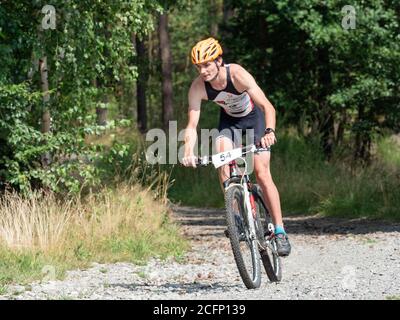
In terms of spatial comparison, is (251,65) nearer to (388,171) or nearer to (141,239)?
(388,171)

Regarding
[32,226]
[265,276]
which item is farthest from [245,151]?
[32,226]

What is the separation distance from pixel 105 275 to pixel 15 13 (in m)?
4.08

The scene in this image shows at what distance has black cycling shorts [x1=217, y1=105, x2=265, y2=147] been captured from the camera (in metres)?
8.93

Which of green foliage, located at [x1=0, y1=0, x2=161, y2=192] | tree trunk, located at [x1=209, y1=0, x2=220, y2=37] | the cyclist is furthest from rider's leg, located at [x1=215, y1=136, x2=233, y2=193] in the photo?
tree trunk, located at [x1=209, y1=0, x2=220, y2=37]

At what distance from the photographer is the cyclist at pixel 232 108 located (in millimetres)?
8469

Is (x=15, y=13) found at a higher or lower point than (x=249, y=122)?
higher

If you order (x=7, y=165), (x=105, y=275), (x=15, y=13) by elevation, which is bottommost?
(x=105, y=275)

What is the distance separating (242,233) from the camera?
8500mm

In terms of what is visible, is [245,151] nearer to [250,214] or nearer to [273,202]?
[250,214]
